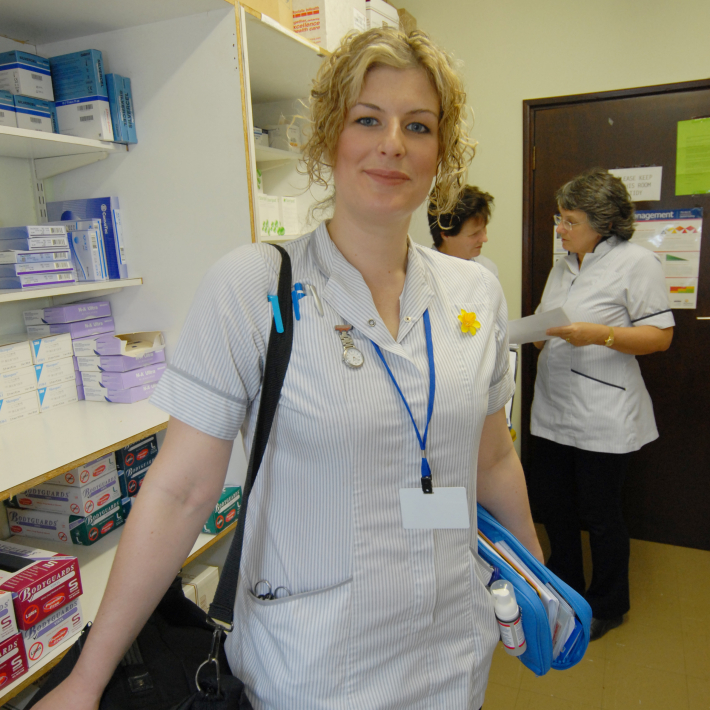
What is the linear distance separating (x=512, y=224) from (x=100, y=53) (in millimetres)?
2265

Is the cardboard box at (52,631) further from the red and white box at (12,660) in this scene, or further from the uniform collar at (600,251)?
the uniform collar at (600,251)

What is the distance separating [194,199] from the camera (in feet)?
6.14

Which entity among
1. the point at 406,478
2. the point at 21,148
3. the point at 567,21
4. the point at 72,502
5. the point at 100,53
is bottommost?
the point at 72,502

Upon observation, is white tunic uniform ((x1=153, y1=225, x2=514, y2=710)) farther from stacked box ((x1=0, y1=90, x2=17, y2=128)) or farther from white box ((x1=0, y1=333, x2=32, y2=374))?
stacked box ((x1=0, y1=90, x2=17, y2=128))

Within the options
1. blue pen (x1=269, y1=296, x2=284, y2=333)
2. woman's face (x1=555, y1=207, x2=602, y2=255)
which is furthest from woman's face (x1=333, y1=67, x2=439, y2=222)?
woman's face (x1=555, y1=207, x2=602, y2=255)

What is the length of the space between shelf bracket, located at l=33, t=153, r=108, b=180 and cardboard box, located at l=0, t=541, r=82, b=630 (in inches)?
47.6

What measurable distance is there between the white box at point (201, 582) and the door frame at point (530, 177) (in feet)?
6.78

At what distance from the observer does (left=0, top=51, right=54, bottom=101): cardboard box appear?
164cm

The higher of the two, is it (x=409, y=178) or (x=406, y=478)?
(x=409, y=178)

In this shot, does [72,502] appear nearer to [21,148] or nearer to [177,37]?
[21,148]

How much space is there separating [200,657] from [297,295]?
61 centimetres

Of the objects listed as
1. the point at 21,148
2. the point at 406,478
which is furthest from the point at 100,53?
the point at 406,478

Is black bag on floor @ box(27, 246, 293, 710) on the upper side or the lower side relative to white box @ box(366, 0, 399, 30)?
lower

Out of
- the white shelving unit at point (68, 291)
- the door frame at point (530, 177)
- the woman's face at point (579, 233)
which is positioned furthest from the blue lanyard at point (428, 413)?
the door frame at point (530, 177)
